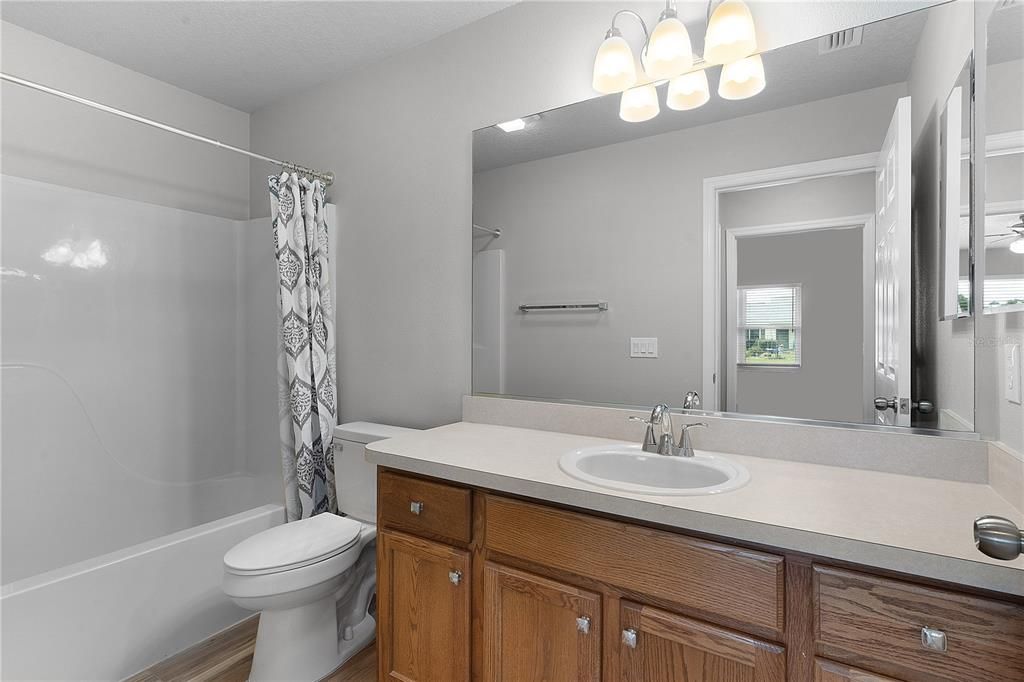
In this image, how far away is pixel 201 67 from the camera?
2.47m

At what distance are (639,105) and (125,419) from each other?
2671 millimetres

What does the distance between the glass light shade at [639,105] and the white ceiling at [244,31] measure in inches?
27.1

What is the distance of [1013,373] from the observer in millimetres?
993

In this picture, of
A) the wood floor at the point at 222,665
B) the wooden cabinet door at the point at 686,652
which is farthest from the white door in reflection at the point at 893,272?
the wood floor at the point at 222,665

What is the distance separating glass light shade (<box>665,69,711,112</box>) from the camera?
5.23 feet

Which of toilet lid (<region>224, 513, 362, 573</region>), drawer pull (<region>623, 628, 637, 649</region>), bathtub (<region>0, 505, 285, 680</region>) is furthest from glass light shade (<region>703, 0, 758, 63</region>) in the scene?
bathtub (<region>0, 505, 285, 680</region>)

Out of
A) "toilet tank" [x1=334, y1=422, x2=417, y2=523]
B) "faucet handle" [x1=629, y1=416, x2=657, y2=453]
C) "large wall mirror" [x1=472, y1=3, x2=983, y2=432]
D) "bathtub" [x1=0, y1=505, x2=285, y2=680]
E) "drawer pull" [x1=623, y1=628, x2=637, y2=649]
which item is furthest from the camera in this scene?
"toilet tank" [x1=334, y1=422, x2=417, y2=523]

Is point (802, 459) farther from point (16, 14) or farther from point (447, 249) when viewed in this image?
point (16, 14)

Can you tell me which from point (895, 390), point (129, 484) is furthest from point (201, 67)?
point (895, 390)

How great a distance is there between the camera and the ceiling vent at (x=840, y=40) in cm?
139

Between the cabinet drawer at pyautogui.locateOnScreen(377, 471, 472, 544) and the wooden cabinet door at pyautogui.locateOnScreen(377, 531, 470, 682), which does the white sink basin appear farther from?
the wooden cabinet door at pyautogui.locateOnScreen(377, 531, 470, 682)

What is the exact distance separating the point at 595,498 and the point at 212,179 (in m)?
2.84

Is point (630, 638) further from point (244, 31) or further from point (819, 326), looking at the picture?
point (244, 31)

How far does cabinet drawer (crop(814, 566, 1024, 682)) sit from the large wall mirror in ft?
1.95
